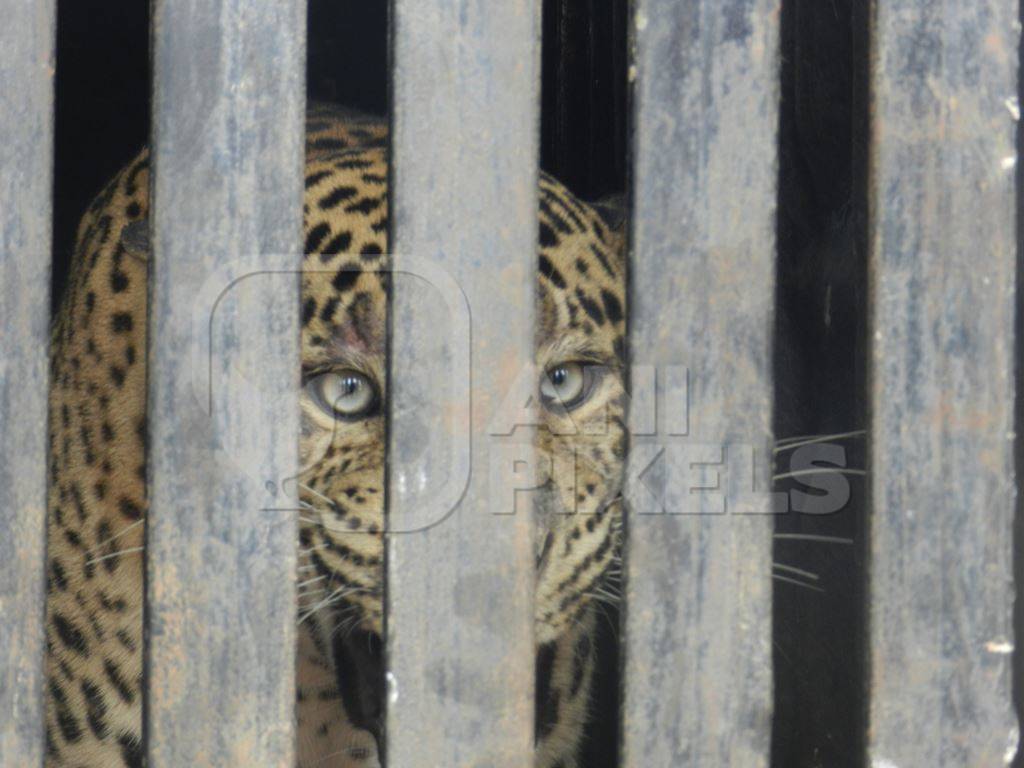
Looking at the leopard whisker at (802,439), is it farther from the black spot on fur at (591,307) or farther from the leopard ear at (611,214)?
the leopard ear at (611,214)

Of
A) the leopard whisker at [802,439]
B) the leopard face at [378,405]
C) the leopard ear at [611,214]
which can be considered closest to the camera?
the leopard whisker at [802,439]

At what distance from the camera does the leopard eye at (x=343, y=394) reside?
239 cm

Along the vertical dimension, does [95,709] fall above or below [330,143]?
below

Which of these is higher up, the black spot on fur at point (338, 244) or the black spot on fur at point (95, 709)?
the black spot on fur at point (338, 244)

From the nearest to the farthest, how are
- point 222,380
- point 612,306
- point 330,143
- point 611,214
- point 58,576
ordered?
point 222,380
point 58,576
point 612,306
point 611,214
point 330,143

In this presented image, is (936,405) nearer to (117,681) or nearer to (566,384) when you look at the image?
(566,384)

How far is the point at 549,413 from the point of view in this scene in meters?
2.52

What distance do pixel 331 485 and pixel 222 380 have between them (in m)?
0.99

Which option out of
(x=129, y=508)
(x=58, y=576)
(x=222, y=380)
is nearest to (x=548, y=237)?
(x=129, y=508)

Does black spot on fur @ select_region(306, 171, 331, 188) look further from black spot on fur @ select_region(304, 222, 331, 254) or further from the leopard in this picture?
black spot on fur @ select_region(304, 222, 331, 254)

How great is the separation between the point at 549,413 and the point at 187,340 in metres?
1.20

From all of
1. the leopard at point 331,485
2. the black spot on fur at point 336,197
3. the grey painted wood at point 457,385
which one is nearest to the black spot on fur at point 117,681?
the leopard at point 331,485

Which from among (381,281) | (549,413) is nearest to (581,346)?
(549,413)

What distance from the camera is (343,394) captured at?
241 cm
